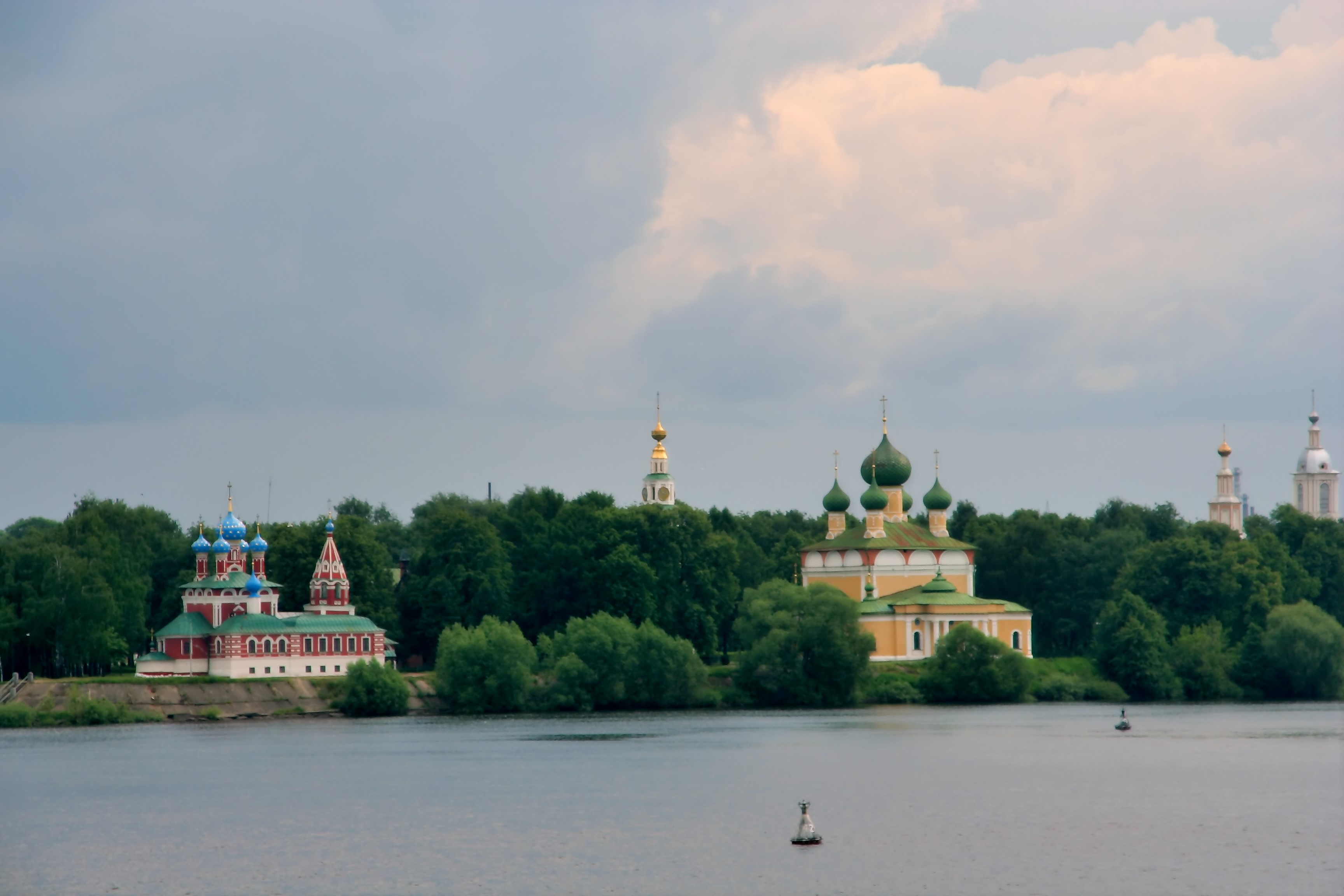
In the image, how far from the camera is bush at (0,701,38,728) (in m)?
65.6

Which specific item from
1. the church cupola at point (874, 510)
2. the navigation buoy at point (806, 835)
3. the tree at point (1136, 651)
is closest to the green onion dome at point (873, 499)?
the church cupola at point (874, 510)

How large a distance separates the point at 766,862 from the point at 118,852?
38.4 ft

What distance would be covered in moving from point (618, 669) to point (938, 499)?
27314mm

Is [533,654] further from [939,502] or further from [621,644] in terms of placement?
[939,502]

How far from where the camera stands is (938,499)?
96.0 m

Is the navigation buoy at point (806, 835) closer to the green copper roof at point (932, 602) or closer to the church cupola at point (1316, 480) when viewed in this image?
the green copper roof at point (932, 602)

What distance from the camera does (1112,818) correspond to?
4034 cm

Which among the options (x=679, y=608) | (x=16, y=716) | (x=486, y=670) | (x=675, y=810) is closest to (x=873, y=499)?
(x=679, y=608)

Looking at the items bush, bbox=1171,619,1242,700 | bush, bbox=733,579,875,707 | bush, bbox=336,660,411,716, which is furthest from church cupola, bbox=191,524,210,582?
bush, bbox=1171,619,1242,700

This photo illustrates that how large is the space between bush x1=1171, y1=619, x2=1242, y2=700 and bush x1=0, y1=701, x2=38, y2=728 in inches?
1719

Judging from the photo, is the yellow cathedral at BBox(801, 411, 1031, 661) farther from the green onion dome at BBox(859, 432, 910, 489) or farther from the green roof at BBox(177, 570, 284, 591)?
the green roof at BBox(177, 570, 284, 591)

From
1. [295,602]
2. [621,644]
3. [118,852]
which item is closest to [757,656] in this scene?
[621,644]

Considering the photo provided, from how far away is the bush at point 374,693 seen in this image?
71.6 metres

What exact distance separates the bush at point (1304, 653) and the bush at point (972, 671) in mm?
10681
